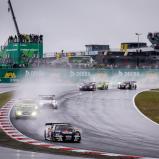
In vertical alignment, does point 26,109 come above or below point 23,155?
below

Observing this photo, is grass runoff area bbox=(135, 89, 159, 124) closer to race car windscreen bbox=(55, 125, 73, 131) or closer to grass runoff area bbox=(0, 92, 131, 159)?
race car windscreen bbox=(55, 125, 73, 131)

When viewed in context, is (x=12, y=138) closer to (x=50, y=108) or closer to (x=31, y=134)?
(x=31, y=134)

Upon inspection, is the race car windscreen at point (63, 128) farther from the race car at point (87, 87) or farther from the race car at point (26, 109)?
the race car at point (87, 87)

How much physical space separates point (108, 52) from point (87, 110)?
8259cm

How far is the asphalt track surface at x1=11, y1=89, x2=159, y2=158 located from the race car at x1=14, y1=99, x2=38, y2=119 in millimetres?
638

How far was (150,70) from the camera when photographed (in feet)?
300

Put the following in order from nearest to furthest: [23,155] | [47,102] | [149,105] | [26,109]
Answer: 1. [23,155]
2. [26,109]
3. [47,102]
4. [149,105]

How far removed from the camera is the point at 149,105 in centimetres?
5481

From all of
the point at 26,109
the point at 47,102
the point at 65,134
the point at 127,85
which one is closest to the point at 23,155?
the point at 65,134

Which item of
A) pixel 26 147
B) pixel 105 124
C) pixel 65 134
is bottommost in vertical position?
pixel 105 124

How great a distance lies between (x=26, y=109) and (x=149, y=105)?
1556 centimetres

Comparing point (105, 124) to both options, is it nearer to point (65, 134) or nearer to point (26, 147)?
point (65, 134)

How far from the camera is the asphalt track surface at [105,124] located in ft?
95.1

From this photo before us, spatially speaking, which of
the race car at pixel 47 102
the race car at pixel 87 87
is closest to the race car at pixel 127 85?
the race car at pixel 87 87
